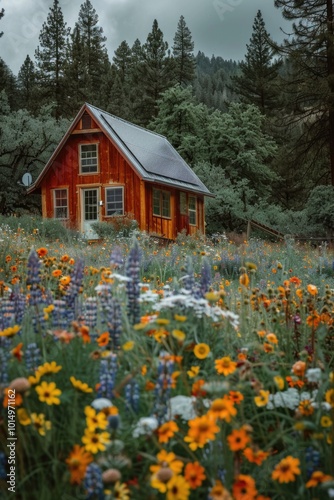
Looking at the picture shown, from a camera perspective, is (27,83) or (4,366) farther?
(27,83)

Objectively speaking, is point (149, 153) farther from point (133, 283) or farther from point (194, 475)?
point (194, 475)

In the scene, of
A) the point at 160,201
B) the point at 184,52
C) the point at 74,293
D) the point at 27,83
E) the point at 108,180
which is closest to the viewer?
the point at 74,293

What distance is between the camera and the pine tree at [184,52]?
47594 millimetres

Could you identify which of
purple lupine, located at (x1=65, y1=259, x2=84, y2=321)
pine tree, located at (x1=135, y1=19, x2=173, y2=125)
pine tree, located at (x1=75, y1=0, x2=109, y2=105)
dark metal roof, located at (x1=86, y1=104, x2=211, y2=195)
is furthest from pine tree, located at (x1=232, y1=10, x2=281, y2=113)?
purple lupine, located at (x1=65, y1=259, x2=84, y2=321)

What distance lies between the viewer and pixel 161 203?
23359 millimetres

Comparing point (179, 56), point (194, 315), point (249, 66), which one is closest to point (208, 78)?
point (179, 56)

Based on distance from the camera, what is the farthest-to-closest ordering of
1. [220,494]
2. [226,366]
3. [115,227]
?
[115,227]
[226,366]
[220,494]

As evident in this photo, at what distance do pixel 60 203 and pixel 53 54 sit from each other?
25451 mm

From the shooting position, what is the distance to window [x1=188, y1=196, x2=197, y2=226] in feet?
85.5

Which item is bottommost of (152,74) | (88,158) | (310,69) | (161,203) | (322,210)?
(322,210)

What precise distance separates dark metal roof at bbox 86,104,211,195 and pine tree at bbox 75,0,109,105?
72.7ft

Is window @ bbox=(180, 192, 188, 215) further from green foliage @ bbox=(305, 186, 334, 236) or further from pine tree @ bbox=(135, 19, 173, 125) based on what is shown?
pine tree @ bbox=(135, 19, 173, 125)

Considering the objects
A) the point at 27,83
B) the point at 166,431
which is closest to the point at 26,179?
the point at 27,83

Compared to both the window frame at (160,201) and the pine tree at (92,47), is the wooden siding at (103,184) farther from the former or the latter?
the pine tree at (92,47)
